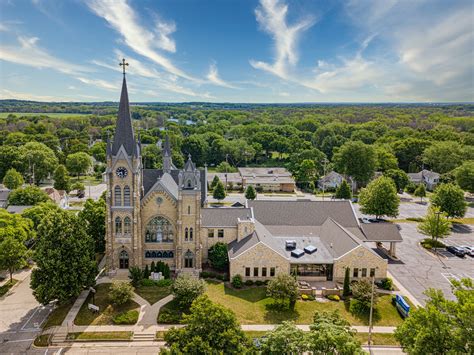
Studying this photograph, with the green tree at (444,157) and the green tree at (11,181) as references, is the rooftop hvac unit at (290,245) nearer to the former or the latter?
the green tree at (11,181)

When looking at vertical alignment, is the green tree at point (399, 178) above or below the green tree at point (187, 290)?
above

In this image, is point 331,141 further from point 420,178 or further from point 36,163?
point 36,163

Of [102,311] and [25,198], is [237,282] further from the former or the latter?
[25,198]

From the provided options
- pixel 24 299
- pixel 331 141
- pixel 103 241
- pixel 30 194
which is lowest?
pixel 24 299

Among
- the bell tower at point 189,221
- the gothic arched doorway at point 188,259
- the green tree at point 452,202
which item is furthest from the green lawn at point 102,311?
the green tree at point 452,202

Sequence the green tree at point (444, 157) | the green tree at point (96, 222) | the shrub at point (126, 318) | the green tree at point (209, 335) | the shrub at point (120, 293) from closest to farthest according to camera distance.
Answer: the green tree at point (209, 335) < the shrub at point (126, 318) < the shrub at point (120, 293) < the green tree at point (96, 222) < the green tree at point (444, 157)

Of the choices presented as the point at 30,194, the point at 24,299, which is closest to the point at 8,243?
the point at 24,299

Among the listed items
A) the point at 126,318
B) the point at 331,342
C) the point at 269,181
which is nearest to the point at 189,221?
the point at 126,318
